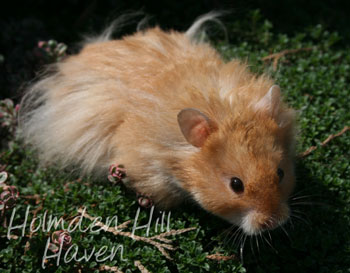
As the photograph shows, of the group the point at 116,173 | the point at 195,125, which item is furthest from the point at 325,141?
the point at 116,173

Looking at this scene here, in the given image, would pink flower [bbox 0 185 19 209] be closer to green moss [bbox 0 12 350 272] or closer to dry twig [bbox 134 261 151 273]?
green moss [bbox 0 12 350 272]

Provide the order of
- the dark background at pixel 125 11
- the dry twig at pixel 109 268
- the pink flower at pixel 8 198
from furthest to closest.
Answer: the dark background at pixel 125 11 < the pink flower at pixel 8 198 < the dry twig at pixel 109 268

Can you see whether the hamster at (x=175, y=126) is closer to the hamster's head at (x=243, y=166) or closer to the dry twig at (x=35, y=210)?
the hamster's head at (x=243, y=166)

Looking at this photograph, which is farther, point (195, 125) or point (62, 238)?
point (62, 238)

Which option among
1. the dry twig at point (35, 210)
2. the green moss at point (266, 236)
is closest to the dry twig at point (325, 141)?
the green moss at point (266, 236)

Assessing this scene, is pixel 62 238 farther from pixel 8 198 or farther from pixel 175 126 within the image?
pixel 175 126

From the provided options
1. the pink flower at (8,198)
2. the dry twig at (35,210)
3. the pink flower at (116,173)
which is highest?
the pink flower at (116,173)

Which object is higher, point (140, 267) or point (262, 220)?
point (262, 220)
